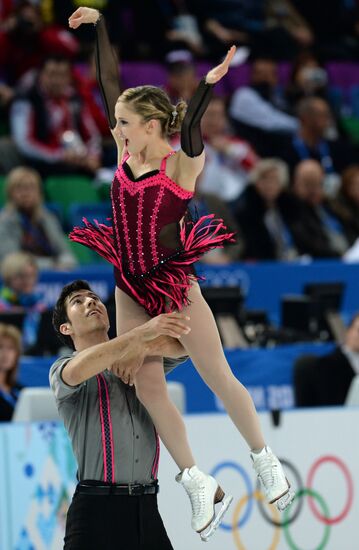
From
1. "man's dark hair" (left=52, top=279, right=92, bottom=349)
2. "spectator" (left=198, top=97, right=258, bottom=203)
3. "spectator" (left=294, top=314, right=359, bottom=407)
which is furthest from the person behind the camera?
"spectator" (left=198, top=97, right=258, bottom=203)

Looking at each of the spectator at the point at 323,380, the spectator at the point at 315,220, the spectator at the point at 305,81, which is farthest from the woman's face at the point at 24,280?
the spectator at the point at 305,81

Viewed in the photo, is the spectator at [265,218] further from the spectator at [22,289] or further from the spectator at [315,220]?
the spectator at [22,289]

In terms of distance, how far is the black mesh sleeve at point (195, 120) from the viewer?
4.27 meters

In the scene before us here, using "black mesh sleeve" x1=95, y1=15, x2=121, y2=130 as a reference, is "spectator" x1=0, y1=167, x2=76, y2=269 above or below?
above

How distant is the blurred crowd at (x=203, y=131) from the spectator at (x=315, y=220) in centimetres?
1

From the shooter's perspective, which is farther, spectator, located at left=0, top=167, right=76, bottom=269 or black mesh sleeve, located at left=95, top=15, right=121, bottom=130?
spectator, located at left=0, top=167, right=76, bottom=269

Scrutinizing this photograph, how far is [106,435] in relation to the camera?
15.6 feet

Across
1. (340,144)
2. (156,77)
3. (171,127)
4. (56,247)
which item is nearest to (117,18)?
(156,77)

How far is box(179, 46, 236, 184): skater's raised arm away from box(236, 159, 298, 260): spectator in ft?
19.3

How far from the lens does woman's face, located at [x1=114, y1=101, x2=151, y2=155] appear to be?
440cm

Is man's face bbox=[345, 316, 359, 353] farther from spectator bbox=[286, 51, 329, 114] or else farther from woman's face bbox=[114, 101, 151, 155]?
spectator bbox=[286, 51, 329, 114]

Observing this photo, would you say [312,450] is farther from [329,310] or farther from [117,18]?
[117,18]

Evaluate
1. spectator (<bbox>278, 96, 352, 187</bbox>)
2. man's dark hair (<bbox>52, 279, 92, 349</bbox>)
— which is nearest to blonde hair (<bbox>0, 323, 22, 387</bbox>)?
man's dark hair (<bbox>52, 279, 92, 349</bbox>)

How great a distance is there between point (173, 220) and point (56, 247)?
16.5 ft
